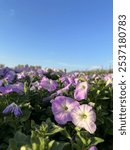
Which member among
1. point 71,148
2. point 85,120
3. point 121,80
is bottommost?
point 71,148

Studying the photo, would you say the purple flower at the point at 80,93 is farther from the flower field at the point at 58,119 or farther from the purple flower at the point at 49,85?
the purple flower at the point at 49,85

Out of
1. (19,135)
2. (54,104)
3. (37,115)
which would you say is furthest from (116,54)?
(37,115)

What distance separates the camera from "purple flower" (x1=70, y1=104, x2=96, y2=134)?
2.20 m

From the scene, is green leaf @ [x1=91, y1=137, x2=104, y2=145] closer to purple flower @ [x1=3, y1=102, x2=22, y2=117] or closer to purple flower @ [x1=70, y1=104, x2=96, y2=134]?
purple flower @ [x1=70, y1=104, x2=96, y2=134]

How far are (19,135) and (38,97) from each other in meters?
1.15

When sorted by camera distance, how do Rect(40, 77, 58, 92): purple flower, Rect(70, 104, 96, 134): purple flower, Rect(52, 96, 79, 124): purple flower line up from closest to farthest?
Rect(70, 104, 96, 134): purple flower
Rect(52, 96, 79, 124): purple flower
Rect(40, 77, 58, 92): purple flower

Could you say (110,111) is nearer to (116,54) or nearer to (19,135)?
(116,54)

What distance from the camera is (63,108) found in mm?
2377

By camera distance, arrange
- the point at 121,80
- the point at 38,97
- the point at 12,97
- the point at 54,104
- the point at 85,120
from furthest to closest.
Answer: the point at 38,97
the point at 12,97
the point at 54,104
the point at 85,120
the point at 121,80

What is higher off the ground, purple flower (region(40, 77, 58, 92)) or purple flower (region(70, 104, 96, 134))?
purple flower (region(40, 77, 58, 92))

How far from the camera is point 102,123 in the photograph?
2.44 meters

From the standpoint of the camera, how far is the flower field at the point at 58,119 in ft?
6.47

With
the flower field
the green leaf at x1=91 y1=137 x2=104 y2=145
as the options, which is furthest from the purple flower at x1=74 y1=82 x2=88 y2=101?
the green leaf at x1=91 y1=137 x2=104 y2=145

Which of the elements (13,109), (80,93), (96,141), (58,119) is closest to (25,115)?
(13,109)
